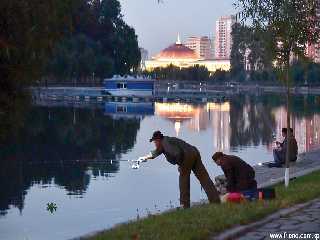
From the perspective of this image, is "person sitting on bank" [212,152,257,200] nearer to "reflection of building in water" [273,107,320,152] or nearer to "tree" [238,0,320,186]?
"tree" [238,0,320,186]

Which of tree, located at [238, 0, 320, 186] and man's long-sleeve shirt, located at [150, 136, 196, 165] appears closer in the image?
man's long-sleeve shirt, located at [150, 136, 196, 165]

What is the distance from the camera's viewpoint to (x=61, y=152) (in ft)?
88.4

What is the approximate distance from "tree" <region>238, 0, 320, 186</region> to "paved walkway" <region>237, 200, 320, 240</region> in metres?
4.07

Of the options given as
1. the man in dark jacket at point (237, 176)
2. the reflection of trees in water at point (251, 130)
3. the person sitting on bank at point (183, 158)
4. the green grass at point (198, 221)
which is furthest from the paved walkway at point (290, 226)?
the reflection of trees in water at point (251, 130)

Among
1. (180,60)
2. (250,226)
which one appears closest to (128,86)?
(250,226)

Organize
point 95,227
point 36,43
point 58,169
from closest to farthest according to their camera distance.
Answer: point 36,43
point 95,227
point 58,169

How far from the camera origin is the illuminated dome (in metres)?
173

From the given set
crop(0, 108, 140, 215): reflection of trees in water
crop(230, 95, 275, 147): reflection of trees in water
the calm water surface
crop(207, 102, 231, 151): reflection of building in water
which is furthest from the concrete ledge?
crop(230, 95, 275, 147): reflection of trees in water

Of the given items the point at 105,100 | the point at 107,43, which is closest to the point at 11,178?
the point at 105,100

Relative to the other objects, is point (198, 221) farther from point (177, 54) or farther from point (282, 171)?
point (177, 54)

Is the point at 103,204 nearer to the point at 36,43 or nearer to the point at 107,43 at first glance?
the point at 36,43

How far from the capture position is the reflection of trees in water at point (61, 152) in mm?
18562

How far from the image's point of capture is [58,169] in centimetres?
2148

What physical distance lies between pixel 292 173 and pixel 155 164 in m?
6.75
